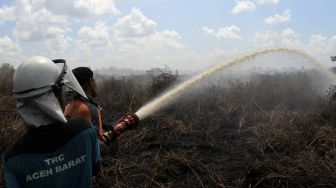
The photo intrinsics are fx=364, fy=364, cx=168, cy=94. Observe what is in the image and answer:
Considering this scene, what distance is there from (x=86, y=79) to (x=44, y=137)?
6.66 feet

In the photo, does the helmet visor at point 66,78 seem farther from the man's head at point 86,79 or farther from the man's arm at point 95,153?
the man's head at point 86,79

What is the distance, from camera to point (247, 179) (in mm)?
5789

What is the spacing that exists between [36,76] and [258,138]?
22.5 ft

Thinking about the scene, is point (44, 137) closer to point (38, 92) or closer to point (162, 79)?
point (38, 92)

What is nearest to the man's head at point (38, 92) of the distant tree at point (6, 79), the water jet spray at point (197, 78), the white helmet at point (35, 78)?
the white helmet at point (35, 78)

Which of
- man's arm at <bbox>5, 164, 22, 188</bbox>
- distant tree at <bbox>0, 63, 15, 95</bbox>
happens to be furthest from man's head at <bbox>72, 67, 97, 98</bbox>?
distant tree at <bbox>0, 63, 15, 95</bbox>

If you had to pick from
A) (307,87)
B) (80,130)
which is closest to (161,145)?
(80,130)

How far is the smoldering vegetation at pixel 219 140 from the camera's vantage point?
5969 millimetres

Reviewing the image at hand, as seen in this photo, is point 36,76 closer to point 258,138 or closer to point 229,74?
point 258,138

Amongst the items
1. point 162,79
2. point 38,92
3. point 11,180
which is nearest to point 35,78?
point 38,92

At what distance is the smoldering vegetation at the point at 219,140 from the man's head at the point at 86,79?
2.56ft

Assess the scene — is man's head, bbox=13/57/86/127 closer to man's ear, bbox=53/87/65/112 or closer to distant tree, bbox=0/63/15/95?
man's ear, bbox=53/87/65/112

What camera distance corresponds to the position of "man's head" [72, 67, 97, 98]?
Answer: 3.87 metres

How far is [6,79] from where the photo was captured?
54.7 ft
